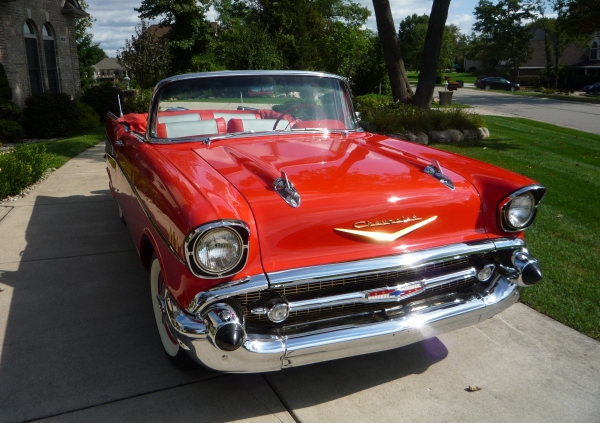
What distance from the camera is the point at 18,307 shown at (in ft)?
12.4

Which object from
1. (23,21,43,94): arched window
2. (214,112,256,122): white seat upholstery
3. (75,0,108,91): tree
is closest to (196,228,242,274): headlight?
(214,112,256,122): white seat upholstery

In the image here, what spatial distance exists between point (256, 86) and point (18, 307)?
2.25 meters

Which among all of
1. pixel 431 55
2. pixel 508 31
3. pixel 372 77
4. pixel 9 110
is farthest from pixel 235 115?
pixel 508 31

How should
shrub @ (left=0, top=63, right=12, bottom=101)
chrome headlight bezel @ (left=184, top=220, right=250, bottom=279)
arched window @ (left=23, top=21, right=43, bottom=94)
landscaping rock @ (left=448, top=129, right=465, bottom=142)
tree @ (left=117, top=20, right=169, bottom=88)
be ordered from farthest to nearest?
tree @ (left=117, top=20, right=169, bottom=88) < arched window @ (left=23, top=21, right=43, bottom=94) < shrub @ (left=0, top=63, right=12, bottom=101) < landscaping rock @ (left=448, top=129, right=465, bottom=142) < chrome headlight bezel @ (left=184, top=220, right=250, bottom=279)

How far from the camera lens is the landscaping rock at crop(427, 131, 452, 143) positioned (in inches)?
434

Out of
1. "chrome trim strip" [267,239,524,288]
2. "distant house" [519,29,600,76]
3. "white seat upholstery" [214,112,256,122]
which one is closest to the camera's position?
"chrome trim strip" [267,239,524,288]

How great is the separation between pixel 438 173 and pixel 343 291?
0.92 meters

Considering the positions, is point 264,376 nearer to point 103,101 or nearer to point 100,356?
point 100,356

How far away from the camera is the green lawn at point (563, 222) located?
12.8ft

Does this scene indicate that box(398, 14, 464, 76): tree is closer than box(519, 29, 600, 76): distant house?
Yes

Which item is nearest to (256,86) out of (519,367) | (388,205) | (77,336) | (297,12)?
(388,205)

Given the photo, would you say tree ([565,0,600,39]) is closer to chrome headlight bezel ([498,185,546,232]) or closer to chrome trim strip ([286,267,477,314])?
chrome headlight bezel ([498,185,546,232])

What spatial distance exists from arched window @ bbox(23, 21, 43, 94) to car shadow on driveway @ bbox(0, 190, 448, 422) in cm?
1130

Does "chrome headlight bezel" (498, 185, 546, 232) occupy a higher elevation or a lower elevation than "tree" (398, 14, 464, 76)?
lower
